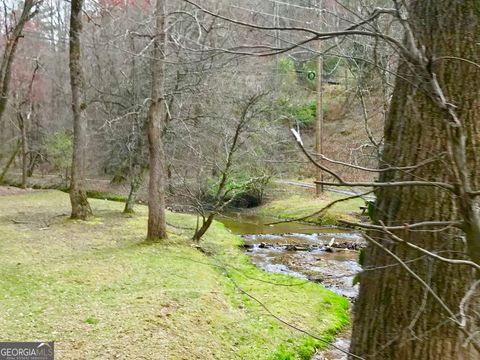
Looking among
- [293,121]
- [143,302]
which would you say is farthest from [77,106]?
[293,121]

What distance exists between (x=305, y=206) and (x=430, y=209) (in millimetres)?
17113

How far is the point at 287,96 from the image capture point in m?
21.8

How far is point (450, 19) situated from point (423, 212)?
0.87m

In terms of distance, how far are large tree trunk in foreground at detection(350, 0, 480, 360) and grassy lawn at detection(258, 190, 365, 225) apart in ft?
47.8

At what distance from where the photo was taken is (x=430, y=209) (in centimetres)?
215

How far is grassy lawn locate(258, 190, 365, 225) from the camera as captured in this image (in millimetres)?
17281

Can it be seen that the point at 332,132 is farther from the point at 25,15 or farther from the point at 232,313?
the point at 232,313

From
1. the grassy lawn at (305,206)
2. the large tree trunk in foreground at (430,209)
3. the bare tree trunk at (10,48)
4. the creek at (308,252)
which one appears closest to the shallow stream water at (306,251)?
the creek at (308,252)

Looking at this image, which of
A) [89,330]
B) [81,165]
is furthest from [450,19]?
[81,165]

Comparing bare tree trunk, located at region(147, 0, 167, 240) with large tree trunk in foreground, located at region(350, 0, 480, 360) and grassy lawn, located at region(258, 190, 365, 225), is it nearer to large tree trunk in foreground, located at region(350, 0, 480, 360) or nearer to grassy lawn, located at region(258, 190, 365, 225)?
grassy lawn, located at region(258, 190, 365, 225)

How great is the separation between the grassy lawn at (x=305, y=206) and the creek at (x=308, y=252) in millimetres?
1162

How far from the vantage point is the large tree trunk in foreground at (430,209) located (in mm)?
2070

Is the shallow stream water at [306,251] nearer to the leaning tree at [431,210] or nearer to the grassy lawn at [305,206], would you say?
the grassy lawn at [305,206]

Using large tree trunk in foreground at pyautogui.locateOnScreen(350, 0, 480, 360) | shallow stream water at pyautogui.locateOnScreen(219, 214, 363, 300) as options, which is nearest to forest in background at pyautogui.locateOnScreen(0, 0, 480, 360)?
large tree trunk in foreground at pyautogui.locateOnScreen(350, 0, 480, 360)
